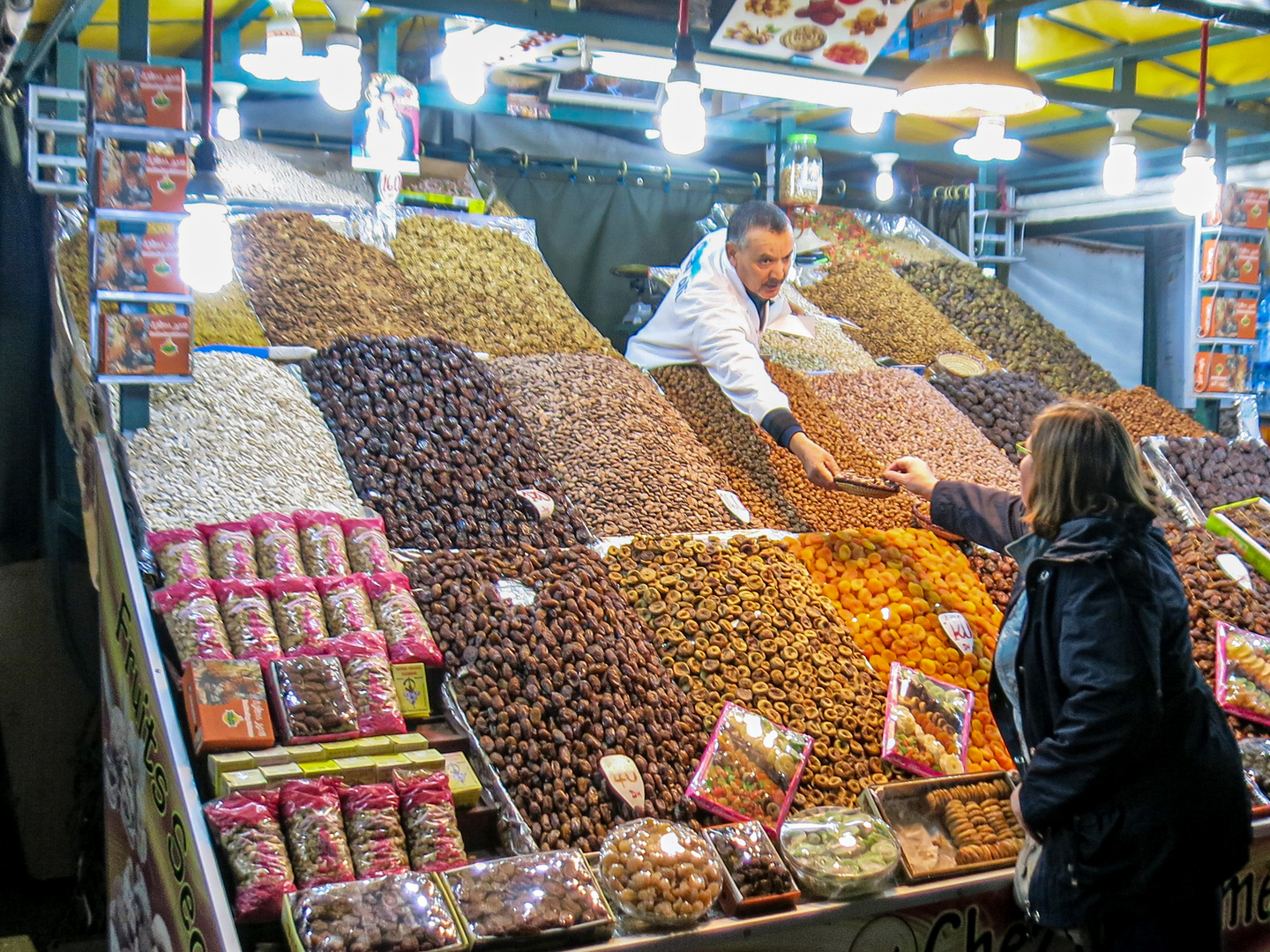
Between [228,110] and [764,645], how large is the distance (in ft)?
11.1

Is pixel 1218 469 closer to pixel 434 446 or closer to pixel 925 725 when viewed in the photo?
pixel 925 725

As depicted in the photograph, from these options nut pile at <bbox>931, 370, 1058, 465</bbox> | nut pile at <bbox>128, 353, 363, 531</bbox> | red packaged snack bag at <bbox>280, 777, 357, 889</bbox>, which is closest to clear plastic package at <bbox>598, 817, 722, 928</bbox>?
red packaged snack bag at <bbox>280, 777, 357, 889</bbox>

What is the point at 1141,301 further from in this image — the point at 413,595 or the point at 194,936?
the point at 194,936

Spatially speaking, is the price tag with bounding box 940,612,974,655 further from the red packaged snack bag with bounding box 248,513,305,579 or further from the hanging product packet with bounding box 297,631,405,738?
→ the red packaged snack bag with bounding box 248,513,305,579

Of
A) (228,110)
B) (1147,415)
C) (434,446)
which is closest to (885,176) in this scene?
(1147,415)

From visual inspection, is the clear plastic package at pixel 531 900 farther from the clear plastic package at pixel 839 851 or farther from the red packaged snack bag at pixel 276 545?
the red packaged snack bag at pixel 276 545

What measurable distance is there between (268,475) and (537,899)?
153cm

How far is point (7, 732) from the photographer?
415cm

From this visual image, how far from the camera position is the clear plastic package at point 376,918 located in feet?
6.55

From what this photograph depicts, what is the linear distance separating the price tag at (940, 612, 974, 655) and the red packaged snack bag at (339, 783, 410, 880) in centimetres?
160

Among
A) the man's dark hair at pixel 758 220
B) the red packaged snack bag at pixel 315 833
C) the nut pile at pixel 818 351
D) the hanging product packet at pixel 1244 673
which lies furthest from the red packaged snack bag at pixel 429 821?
the nut pile at pixel 818 351

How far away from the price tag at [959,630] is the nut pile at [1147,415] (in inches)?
80.9

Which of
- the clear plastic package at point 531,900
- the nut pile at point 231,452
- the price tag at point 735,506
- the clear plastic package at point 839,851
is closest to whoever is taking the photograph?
the clear plastic package at point 531,900

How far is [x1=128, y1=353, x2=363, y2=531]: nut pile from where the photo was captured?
3.04m
